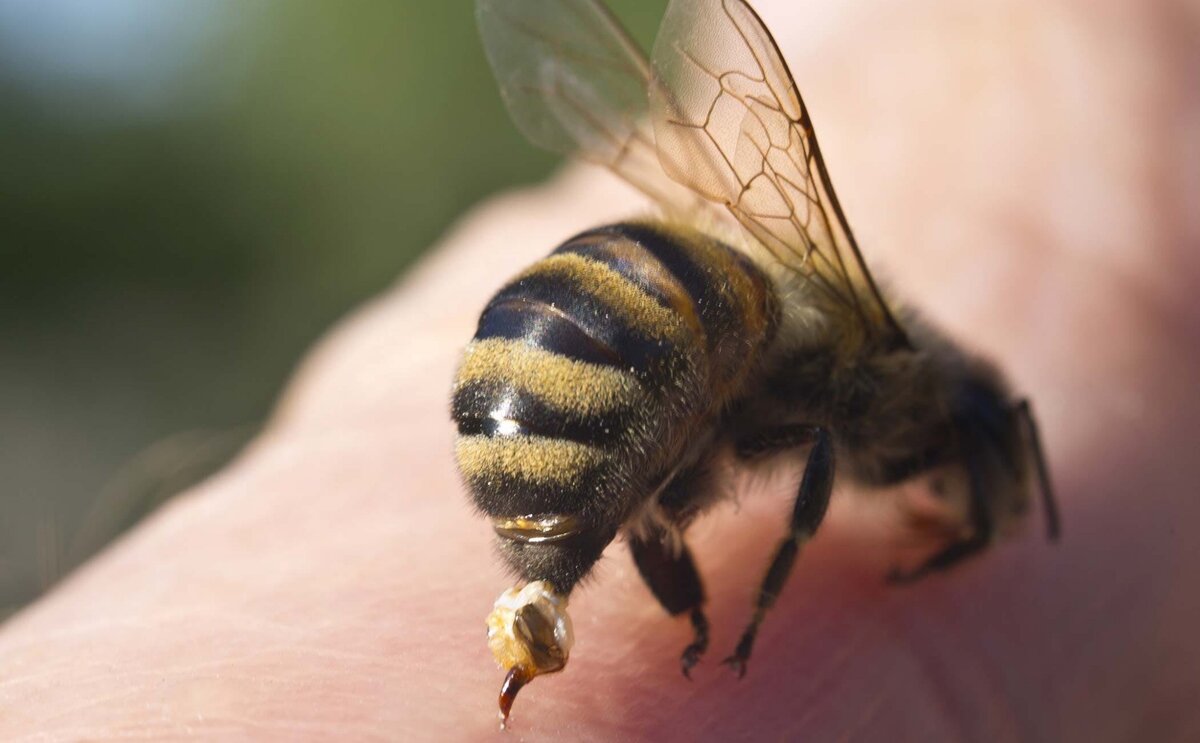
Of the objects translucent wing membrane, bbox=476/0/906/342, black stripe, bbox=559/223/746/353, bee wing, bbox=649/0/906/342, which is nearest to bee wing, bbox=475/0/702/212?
translucent wing membrane, bbox=476/0/906/342

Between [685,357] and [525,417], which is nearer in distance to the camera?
[525,417]

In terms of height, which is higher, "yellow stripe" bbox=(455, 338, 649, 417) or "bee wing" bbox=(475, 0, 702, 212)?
"bee wing" bbox=(475, 0, 702, 212)

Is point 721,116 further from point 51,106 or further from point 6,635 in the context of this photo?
point 51,106

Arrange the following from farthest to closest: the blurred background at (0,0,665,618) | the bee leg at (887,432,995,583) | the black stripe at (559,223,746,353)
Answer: the blurred background at (0,0,665,618)
the bee leg at (887,432,995,583)
the black stripe at (559,223,746,353)

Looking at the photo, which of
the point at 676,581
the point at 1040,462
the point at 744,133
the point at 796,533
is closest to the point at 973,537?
the point at 1040,462

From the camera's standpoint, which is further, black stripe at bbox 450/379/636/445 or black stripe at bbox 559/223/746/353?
black stripe at bbox 559/223/746/353

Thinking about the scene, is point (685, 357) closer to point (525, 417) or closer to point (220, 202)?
point (525, 417)

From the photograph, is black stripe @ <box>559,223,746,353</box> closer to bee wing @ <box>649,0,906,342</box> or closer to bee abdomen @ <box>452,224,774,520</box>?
bee abdomen @ <box>452,224,774,520</box>
